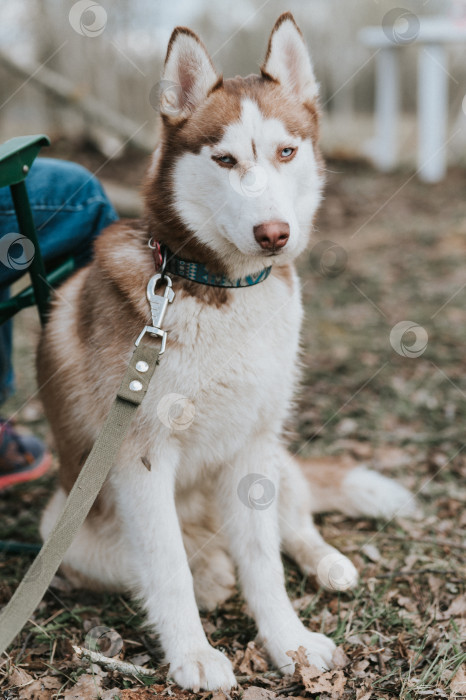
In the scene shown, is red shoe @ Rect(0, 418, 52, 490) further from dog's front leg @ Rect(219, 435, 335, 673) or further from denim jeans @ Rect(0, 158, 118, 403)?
dog's front leg @ Rect(219, 435, 335, 673)

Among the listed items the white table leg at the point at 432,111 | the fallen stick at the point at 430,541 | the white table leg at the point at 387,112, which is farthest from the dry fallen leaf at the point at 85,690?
the white table leg at the point at 387,112

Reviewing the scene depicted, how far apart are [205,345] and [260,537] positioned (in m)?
0.68

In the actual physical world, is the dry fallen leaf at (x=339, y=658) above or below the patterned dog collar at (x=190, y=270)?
below

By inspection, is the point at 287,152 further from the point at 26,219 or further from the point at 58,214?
the point at 58,214

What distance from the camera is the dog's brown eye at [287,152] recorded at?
183cm

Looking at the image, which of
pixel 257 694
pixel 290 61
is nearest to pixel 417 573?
pixel 257 694

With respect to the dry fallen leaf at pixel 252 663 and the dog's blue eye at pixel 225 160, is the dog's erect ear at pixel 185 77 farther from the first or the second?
the dry fallen leaf at pixel 252 663

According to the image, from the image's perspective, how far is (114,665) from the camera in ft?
6.09

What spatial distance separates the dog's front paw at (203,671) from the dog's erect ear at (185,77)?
1.55m

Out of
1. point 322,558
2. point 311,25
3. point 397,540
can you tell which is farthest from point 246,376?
point 311,25

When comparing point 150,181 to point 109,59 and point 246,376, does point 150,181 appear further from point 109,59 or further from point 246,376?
point 109,59

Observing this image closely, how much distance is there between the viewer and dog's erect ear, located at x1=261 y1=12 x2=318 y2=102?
6.36ft

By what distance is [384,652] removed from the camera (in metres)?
1.97

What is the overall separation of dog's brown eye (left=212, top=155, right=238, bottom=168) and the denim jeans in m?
0.83
